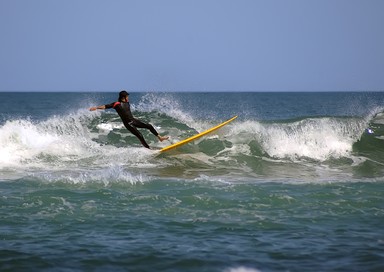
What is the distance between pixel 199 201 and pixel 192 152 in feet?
22.3

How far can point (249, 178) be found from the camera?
41.3 ft

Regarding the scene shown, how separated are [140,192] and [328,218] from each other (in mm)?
A: 3583

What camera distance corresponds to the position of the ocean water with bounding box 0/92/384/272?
251 inches

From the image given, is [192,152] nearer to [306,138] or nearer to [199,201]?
[306,138]

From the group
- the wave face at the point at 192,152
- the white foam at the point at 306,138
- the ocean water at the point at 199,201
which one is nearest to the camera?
the ocean water at the point at 199,201

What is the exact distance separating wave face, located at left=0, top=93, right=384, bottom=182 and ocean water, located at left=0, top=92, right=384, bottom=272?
0.17 ft

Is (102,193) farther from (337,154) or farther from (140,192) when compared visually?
(337,154)

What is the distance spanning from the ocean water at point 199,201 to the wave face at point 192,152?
5 cm

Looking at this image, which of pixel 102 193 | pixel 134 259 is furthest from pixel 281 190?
pixel 134 259

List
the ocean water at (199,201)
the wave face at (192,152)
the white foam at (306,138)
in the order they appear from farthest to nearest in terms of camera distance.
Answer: the white foam at (306,138) < the wave face at (192,152) < the ocean water at (199,201)

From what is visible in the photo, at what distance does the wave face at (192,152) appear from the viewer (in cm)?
1327

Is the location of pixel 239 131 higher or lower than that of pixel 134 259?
higher

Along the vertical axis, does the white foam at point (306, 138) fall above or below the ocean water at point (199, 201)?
above

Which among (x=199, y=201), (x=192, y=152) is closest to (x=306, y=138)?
(x=192, y=152)
